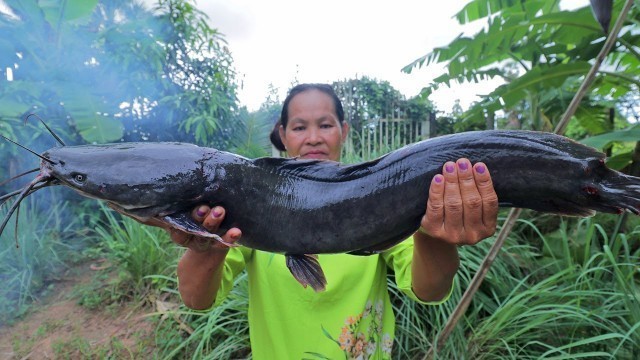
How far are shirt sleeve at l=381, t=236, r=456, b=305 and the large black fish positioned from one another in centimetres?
50

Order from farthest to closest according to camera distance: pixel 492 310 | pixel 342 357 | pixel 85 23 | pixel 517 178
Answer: pixel 85 23, pixel 492 310, pixel 342 357, pixel 517 178

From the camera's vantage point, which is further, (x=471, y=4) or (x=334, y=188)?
(x=471, y=4)

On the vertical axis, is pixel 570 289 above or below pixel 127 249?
below

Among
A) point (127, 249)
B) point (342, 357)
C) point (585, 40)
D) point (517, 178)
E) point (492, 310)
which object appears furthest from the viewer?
point (127, 249)

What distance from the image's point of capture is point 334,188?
4.79 feet

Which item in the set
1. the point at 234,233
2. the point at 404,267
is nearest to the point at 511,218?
the point at 404,267

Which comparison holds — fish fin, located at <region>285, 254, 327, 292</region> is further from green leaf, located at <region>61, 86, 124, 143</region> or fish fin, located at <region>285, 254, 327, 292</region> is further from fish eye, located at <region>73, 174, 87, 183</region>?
green leaf, located at <region>61, 86, 124, 143</region>

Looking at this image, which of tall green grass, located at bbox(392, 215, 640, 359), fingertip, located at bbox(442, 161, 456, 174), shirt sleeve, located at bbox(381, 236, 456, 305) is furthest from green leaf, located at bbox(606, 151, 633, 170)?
fingertip, located at bbox(442, 161, 456, 174)

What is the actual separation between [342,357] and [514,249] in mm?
2128

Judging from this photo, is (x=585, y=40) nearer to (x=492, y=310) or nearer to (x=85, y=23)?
(x=492, y=310)

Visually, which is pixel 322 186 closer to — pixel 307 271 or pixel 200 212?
pixel 307 271

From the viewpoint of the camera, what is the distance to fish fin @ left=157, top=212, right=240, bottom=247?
135cm

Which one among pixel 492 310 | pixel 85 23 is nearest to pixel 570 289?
pixel 492 310

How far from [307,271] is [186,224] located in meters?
0.45
